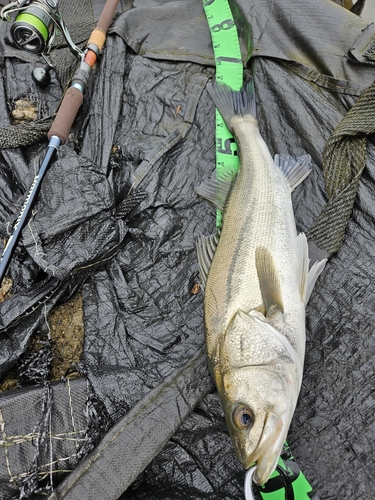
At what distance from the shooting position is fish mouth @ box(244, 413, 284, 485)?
1678 mm

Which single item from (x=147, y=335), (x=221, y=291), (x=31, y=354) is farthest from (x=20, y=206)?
(x=221, y=291)

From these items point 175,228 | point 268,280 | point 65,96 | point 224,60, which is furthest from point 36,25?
point 268,280

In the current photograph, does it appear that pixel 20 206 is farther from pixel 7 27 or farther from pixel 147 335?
pixel 7 27

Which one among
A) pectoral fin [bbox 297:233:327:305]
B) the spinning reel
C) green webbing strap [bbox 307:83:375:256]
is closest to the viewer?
pectoral fin [bbox 297:233:327:305]

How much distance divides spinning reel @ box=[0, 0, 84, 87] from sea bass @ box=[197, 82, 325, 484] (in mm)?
1788

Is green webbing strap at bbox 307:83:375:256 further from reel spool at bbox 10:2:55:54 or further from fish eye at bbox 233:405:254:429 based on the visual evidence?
reel spool at bbox 10:2:55:54

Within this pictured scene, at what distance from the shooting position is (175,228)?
109 inches

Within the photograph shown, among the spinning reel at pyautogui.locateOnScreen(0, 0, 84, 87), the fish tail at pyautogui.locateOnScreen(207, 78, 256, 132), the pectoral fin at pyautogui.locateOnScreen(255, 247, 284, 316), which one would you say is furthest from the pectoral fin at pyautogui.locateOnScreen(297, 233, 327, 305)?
the spinning reel at pyautogui.locateOnScreen(0, 0, 84, 87)

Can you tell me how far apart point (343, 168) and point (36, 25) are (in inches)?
97.2

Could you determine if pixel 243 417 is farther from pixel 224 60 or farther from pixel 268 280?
pixel 224 60

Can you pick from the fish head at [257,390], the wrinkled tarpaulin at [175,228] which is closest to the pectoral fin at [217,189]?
the wrinkled tarpaulin at [175,228]

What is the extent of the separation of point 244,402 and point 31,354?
1.36 m

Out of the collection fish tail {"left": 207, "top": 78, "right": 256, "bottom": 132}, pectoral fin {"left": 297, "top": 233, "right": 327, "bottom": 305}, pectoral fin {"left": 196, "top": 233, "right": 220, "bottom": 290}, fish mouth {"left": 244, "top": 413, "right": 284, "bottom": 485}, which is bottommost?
fish mouth {"left": 244, "top": 413, "right": 284, "bottom": 485}

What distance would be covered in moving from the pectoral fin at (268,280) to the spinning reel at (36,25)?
2149 millimetres
